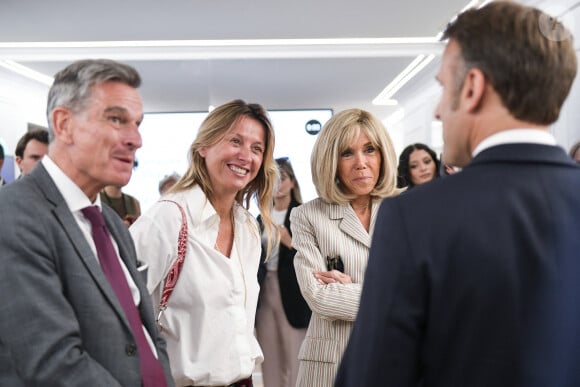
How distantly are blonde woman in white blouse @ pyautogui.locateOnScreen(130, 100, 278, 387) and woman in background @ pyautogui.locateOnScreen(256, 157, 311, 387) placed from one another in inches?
80.8

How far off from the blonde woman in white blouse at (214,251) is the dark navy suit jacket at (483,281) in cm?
107

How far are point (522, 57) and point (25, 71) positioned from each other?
23.6 feet

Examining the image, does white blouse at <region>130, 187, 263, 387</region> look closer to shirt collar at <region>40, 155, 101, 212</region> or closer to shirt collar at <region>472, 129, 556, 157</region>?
shirt collar at <region>40, 155, 101, 212</region>

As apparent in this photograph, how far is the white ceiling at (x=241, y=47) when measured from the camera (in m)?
5.62

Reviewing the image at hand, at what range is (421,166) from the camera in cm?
455

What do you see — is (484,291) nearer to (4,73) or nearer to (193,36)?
(193,36)

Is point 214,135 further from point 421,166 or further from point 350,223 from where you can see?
point 421,166

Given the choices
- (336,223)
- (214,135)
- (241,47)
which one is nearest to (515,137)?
(336,223)

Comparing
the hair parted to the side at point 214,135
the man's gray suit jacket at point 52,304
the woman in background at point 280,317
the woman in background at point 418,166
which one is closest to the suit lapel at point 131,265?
the man's gray suit jacket at point 52,304

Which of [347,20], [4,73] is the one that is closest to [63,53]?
[4,73]

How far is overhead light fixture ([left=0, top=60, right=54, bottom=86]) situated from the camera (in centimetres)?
693

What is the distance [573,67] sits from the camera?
3.44ft

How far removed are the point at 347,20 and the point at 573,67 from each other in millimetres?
5209

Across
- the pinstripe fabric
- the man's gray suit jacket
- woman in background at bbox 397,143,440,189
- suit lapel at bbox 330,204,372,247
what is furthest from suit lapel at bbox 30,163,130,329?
woman in background at bbox 397,143,440,189
